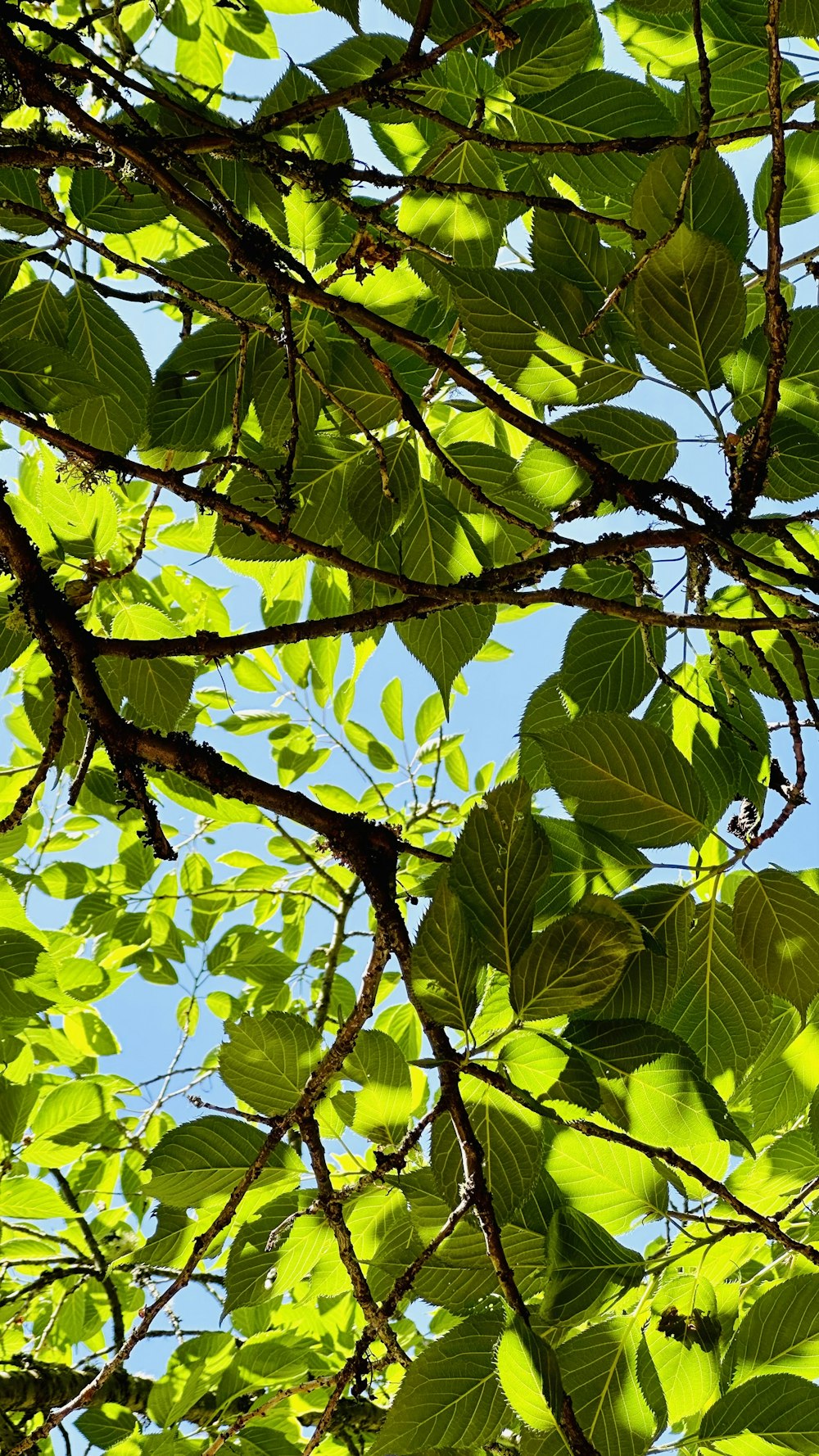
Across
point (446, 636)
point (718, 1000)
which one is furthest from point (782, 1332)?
point (446, 636)

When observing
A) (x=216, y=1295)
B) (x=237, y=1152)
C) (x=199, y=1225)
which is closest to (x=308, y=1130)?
(x=237, y=1152)

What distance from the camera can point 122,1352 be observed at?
85 cm

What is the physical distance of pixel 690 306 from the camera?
36.6 inches

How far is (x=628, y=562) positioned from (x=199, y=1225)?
811 mm

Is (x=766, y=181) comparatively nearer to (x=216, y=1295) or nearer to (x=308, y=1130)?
(x=308, y=1130)

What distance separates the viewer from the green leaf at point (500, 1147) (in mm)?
833

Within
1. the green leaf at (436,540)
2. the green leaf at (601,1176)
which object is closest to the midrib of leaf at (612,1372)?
the green leaf at (601,1176)

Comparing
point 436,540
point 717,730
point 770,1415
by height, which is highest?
point 436,540

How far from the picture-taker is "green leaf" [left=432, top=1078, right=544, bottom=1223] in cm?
83

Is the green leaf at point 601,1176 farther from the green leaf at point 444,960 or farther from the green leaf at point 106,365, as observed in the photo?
the green leaf at point 106,365

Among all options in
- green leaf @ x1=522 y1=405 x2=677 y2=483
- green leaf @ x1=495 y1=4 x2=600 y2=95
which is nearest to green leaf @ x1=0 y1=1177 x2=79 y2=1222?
green leaf @ x1=522 y1=405 x2=677 y2=483

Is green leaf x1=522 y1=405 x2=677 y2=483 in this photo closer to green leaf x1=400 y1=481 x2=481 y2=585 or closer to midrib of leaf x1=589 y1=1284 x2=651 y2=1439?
green leaf x1=400 y1=481 x2=481 y2=585

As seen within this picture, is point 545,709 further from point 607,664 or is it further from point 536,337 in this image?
point 536,337

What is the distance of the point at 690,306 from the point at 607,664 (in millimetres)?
415
